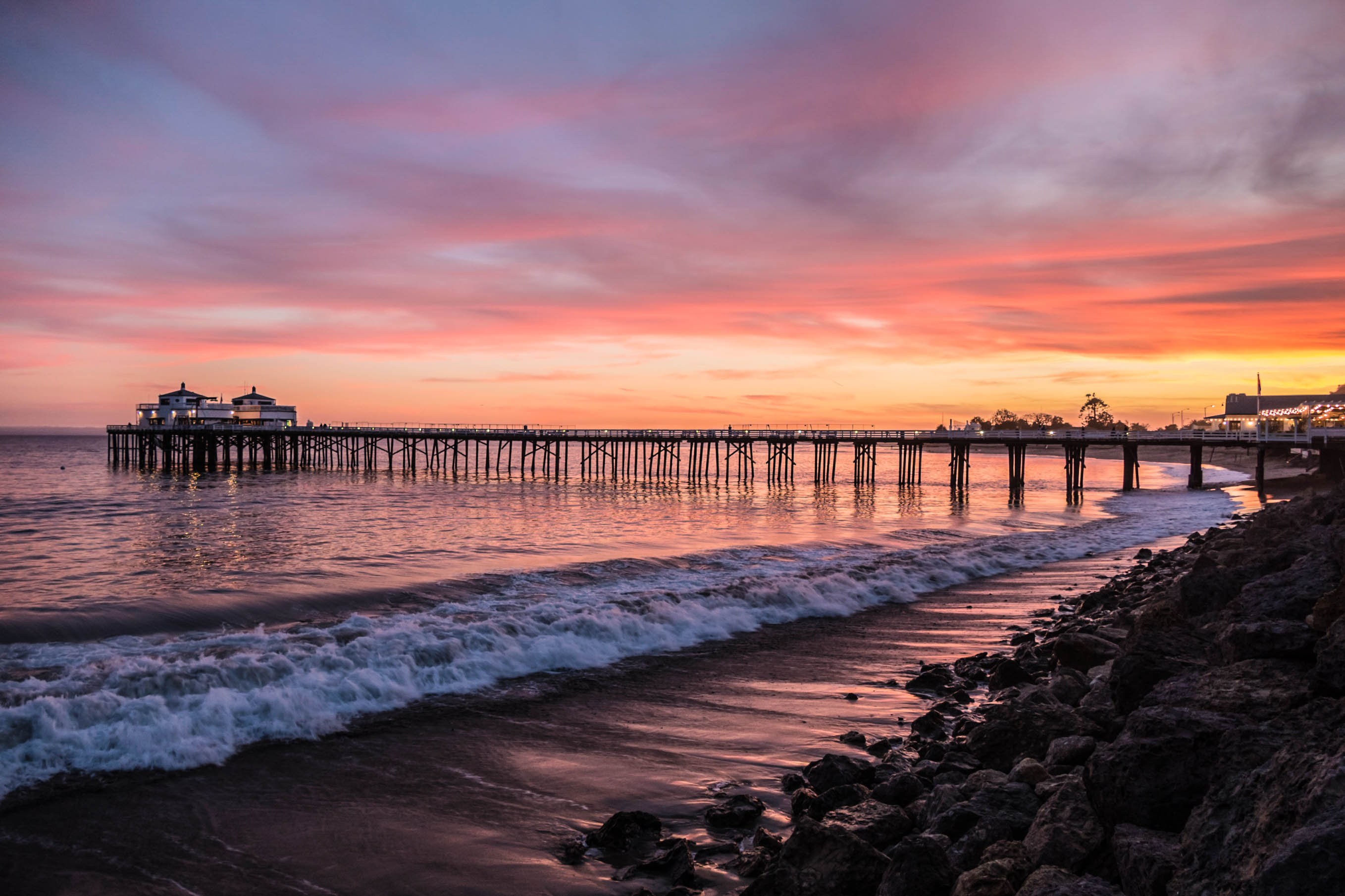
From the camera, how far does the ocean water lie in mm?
9352

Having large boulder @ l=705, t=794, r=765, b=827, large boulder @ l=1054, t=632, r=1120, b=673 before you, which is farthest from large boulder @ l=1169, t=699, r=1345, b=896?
large boulder @ l=1054, t=632, r=1120, b=673

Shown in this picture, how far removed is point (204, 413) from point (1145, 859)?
93.2m

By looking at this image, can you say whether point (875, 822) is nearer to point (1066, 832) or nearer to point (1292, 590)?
point (1066, 832)

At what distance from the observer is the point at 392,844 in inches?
254

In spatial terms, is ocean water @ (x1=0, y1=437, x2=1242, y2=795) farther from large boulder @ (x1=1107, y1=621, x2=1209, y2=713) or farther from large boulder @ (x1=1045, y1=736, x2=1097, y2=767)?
large boulder @ (x1=1107, y1=621, x2=1209, y2=713)

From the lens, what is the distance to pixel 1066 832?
4602 millimetres

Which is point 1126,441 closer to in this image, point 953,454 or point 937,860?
point 953,454

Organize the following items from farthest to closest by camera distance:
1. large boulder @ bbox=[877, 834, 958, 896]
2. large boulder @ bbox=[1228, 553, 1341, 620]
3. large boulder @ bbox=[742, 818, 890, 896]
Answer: large boulder @ bbox=[1228, 553, 1341, 620] < large boulder @ bbox=[742, 818, 890, 896] < large boulder @ bbox=[877, 834, 958, 896]

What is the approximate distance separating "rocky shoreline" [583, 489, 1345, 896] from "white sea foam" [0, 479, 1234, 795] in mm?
5078

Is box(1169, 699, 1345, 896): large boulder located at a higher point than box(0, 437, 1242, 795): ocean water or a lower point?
higher

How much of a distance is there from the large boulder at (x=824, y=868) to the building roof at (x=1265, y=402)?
107411 mm

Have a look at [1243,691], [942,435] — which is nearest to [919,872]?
[1243,691]

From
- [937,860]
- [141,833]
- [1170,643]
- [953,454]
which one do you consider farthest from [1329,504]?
[953,454]

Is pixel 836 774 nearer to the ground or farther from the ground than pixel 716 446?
nearer to the ground
